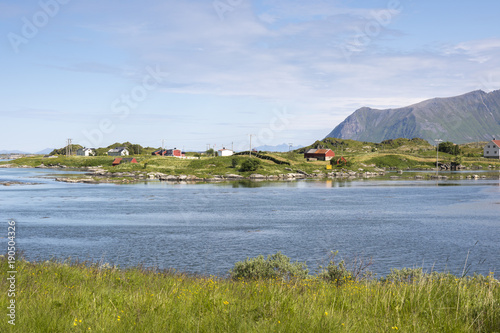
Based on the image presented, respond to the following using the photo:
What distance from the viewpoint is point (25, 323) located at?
8.71 m

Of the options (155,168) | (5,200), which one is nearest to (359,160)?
(155,168)

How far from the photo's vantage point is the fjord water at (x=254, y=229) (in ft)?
113

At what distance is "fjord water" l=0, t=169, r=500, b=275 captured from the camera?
113 ft

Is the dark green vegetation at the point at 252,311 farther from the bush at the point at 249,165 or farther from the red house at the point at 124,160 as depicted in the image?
the red house at the point at 124,160

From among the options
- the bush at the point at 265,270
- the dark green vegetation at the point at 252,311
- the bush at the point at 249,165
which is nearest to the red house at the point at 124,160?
the bush at the point at 249,165

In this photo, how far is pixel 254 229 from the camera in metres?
49.7

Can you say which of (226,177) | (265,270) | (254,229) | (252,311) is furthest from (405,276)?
(226,177)

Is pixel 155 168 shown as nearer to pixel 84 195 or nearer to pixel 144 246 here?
pixel 84 195

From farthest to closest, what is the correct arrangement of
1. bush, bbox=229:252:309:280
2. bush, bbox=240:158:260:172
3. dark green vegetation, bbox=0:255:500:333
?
bush, bbox=240:158:260:172
bush, bbox=229:252:309:280
dark green vegetation, bbox=0:255:500:333

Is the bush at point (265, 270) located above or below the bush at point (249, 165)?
below

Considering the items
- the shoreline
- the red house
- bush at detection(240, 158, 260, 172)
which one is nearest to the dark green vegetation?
the shoreline

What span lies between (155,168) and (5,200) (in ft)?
283

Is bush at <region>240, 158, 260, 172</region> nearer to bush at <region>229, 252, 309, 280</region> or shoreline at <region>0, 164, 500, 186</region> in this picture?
shoreline at <region>0, 164, 500, 186</region>

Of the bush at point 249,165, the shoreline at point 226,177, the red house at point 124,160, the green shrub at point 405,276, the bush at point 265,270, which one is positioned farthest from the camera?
the red house at point 124,160
